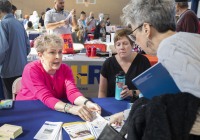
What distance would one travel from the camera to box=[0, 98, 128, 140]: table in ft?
4.55

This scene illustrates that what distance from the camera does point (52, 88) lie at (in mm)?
1947

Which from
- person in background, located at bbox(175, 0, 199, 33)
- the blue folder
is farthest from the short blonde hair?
person in background, located at bbox(175, 0, 199, 33)

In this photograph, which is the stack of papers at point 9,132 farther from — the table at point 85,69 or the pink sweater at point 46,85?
the table at point 85,69

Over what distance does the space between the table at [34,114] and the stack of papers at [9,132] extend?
1.1 inches

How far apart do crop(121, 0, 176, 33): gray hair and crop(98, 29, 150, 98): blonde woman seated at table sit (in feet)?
3.96

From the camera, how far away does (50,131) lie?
1.35 meters

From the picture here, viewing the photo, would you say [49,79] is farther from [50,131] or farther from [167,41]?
[167,41]

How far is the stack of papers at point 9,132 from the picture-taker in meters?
1.27

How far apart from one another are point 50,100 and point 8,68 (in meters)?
1.45

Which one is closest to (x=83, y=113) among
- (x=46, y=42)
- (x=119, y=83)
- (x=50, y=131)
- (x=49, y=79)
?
(x=50, y=131)

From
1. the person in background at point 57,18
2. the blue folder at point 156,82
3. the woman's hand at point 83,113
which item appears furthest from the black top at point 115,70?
the person in background at point 57,18

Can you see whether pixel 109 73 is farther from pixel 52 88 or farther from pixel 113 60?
pixel 52 88

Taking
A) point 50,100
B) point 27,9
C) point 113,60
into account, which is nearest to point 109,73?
point 113,60

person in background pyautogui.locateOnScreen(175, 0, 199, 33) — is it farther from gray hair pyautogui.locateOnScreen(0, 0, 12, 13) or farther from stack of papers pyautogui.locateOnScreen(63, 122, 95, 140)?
stack of papers pyautogui.locateOnScreen(63, 122, 95, 140)
